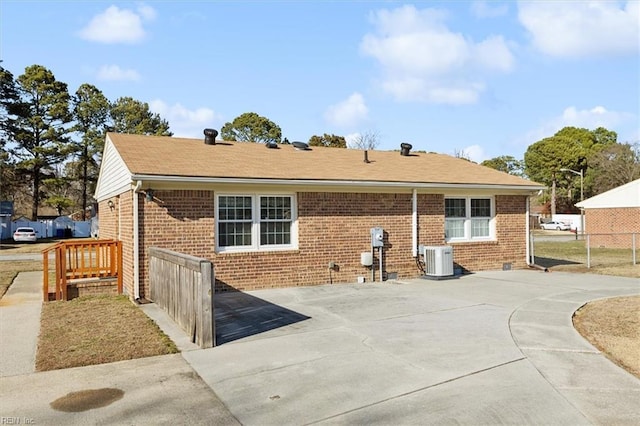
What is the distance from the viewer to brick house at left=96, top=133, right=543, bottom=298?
10211 millimetres

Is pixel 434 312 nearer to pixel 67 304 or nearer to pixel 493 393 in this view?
pixel 493 393

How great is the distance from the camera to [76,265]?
1038 centimetres

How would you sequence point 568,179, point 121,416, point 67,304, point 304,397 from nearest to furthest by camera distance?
point 121,416, point 304,397, point 67,304, point 568,179

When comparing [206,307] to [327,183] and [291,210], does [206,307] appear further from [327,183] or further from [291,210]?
[327,183]

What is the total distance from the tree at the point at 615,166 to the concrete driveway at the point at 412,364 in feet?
177

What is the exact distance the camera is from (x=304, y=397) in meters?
4.55

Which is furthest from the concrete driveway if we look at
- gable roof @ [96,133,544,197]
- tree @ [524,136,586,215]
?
tree @ [524,136,586,215]

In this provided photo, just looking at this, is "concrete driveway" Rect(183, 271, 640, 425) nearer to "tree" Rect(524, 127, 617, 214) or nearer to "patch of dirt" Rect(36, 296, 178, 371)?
"patch of dirt" Rect(36, 296, 178, 371)

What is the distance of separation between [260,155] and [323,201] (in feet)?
9.24

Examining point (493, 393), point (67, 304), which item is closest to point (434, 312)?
point (493, 393)

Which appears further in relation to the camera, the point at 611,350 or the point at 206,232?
the point at 206,232

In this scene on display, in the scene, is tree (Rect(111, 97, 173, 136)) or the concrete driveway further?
tree (Rect(111, 97, 173, 136))

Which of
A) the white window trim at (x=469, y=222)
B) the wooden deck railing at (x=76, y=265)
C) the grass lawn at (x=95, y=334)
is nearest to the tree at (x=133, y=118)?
the wooden deck railing at (x=76, y=265)

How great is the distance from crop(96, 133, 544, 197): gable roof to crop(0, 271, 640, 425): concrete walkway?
3.45 m
